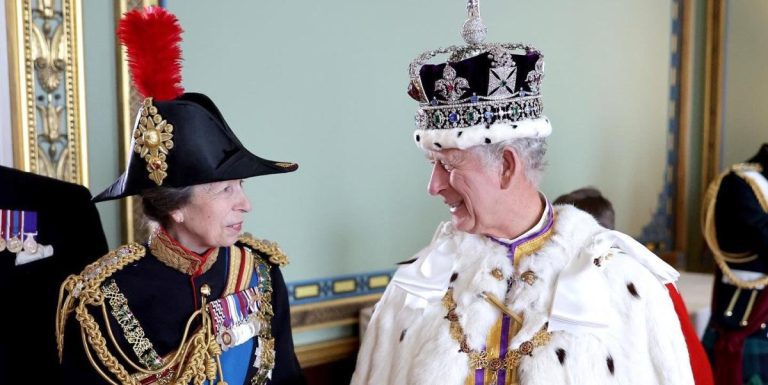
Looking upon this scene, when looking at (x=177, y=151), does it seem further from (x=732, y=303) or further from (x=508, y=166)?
(x=732, y=303)

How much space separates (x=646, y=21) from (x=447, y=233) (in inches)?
117

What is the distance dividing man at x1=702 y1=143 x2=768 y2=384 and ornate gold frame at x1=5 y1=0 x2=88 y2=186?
105 inches

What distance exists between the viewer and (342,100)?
9.54 feet

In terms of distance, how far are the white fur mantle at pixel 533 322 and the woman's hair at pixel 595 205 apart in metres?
1.10

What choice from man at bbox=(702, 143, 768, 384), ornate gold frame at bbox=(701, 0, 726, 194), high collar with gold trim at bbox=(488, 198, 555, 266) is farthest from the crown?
ornate gold frame at bbox=(701, 0, 726, 194)

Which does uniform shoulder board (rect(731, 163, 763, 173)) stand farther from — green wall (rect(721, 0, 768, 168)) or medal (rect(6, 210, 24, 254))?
medal (rect(6, 210, 24, 254))

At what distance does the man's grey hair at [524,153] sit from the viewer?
146 cm

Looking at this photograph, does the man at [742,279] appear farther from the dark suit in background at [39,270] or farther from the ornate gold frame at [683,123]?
the dark suit in background at [39,270]

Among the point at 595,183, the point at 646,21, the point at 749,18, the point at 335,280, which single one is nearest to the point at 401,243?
the point at 335,280

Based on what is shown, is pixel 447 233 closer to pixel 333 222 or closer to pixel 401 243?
pixel 333 222

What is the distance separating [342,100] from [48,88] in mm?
1125

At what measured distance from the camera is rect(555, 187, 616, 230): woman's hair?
103 inches

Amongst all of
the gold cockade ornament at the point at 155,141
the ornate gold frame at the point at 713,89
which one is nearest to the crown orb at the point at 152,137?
the gold cockade ornament at the point at 155,141

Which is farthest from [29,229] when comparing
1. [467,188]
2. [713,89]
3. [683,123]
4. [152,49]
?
[713,89]
